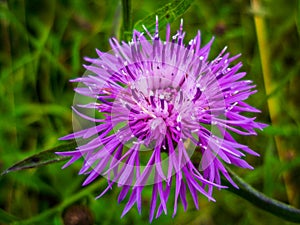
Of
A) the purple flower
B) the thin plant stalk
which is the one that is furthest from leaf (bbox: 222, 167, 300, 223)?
the thin plant stalk

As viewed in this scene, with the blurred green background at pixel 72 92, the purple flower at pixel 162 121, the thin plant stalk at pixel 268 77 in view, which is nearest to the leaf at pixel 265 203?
the purple flower at pixel 162 121

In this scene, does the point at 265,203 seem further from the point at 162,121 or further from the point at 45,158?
the point at 45,158

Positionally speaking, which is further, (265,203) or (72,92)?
(72,92)

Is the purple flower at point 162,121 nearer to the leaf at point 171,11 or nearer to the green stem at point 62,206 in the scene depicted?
the leaf at point 171,11

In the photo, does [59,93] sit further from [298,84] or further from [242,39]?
[298,84]

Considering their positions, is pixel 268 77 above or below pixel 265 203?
above

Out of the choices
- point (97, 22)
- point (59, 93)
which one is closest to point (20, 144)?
point (59, 93)

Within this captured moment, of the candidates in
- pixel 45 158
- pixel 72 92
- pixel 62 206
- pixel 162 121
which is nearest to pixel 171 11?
pixel 162 121
